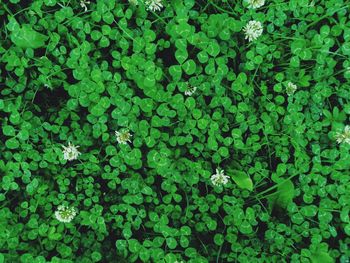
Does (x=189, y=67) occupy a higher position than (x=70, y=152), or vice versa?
(x=189, y=67)

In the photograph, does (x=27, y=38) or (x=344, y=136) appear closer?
(x=27, y=38)

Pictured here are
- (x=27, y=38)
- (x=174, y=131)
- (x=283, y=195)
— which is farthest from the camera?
(x=283, y=195)

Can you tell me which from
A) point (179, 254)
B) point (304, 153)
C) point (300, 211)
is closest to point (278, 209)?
point (300, 211)

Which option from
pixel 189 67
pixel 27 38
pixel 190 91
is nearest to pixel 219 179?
pixel 190 91

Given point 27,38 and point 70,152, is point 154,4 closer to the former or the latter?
point 27,38

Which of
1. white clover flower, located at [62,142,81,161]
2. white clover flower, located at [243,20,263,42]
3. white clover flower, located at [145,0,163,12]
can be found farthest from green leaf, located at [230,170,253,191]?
white clover flower, located at [145,0,163,12]

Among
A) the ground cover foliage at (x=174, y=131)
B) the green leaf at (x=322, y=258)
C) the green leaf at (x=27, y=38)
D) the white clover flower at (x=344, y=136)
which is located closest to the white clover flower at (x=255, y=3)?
the ground cover foliage at (x=174, y=131)

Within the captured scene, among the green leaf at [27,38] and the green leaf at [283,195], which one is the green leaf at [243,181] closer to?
the green leaf at [283,195]
